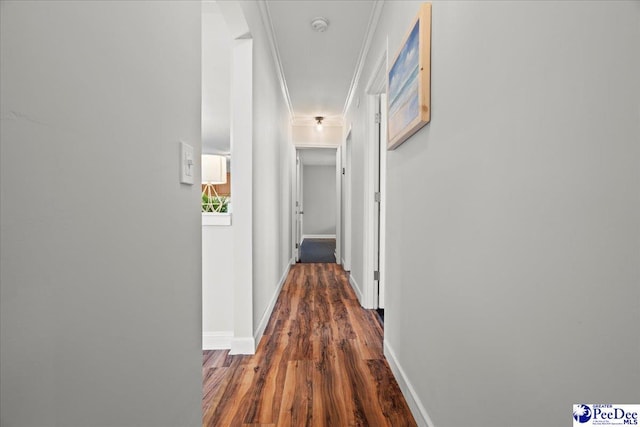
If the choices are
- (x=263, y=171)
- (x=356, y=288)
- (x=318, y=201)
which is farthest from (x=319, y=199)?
(x=263, y=171)

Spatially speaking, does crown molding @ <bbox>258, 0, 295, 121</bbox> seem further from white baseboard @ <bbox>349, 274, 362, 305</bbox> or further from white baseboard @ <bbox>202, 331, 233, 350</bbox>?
white baseboard @ <bbox>349, 274, 362, 305</bbox>

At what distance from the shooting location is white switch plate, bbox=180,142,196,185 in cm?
99

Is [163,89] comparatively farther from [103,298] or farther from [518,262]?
[518,262]

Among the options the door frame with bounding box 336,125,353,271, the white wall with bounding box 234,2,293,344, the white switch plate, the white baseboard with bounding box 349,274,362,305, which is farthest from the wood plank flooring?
the door frame with bounding box 336,125,353,271

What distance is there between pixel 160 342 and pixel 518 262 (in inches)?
36.9

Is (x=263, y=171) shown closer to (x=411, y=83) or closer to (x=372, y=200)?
(x=372, y=200)

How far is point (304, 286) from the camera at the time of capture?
156 inches

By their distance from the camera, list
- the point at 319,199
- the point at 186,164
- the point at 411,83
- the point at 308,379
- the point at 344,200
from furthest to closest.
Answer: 1. the point at 319,199
2. the point at 344,200
3. the point at 308,379
4. the point at 411,83
5. the point at 186,164

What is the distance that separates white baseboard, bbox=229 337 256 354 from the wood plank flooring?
4 centimetres

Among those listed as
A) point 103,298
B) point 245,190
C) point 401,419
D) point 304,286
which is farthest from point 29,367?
point 304,286

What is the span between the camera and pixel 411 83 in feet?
4.75

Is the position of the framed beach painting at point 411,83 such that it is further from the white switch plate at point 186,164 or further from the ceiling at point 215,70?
the ceiling at point 215,70

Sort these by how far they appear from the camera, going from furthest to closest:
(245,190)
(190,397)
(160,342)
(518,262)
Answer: (245,190), (190,397), (160,342), (518,262)

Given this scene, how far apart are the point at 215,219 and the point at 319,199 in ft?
26.6
